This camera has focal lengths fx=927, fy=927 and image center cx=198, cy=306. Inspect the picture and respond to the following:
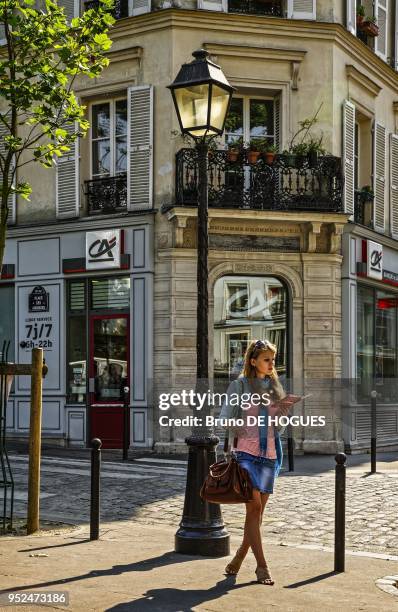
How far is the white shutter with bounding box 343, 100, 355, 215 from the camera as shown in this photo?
1862 centimetres

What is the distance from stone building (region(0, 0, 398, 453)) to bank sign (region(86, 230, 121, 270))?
0.06m

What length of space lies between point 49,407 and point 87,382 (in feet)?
3.39

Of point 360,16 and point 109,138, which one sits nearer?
point 109,138

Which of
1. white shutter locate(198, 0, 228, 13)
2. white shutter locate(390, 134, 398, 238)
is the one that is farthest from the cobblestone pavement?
white shutter locate(198, 0, 228, 13)

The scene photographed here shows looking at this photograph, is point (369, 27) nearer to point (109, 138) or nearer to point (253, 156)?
point (253, 156)

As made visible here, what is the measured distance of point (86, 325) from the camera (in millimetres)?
18750

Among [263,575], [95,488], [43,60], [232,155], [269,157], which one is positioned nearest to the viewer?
[263,575]

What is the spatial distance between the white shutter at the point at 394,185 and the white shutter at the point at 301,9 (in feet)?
12.9

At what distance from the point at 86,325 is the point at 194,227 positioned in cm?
312

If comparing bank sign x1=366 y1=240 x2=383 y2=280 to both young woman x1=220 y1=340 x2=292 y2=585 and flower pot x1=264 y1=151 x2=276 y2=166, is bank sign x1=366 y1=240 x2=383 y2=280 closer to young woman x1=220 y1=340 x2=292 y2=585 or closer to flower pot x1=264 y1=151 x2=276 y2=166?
flower pot x1=264 y1=151 x2=276 y2=166

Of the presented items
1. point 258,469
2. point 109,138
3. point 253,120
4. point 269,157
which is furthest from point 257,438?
point 109,138

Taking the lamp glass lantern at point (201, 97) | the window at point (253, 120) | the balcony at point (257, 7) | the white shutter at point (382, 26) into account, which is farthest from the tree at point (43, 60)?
the white shutter at point (382, 26)

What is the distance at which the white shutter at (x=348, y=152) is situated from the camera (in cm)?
1862

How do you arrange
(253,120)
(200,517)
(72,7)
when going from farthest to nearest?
1. (72,7)
2. (253,120)
3. (200,517)
